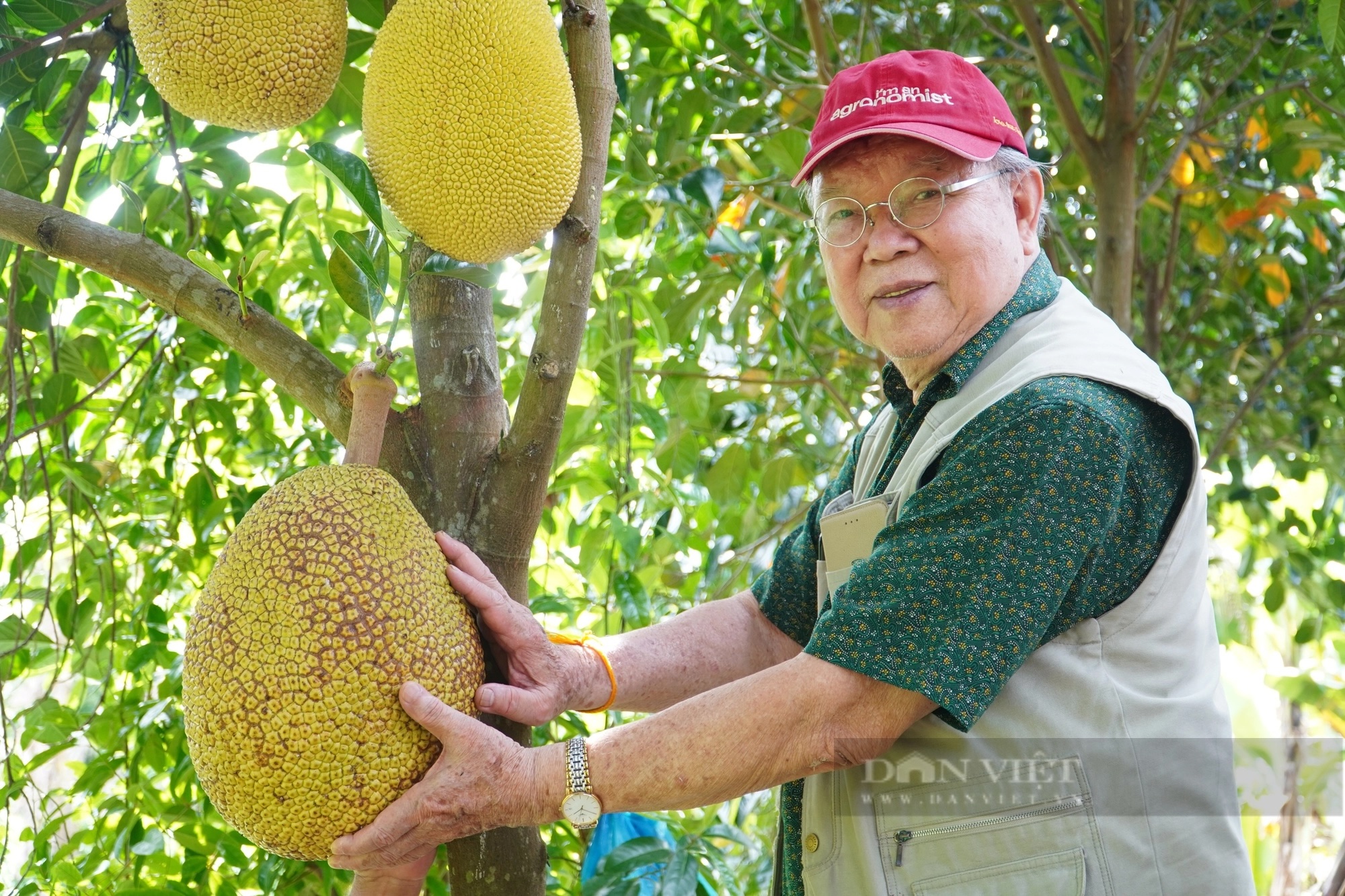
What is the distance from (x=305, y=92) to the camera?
1.11 metres

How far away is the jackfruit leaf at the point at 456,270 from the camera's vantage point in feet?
3.42

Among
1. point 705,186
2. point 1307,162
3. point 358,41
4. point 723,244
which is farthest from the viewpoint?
point 1307,162

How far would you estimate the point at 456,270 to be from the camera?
1043mm

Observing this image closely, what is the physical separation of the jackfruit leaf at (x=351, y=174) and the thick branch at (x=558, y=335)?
19cm

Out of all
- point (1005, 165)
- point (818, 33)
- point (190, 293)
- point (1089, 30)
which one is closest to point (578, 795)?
point (190, 293)

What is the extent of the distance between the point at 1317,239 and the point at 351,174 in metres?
2.09

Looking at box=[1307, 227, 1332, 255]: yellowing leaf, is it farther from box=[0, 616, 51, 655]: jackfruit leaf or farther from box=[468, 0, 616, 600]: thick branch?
box=[0, 616, 51, 655]: jackfruit leaf

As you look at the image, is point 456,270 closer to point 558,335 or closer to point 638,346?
point 558,335

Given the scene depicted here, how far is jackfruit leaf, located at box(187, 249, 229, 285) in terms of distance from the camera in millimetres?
1005

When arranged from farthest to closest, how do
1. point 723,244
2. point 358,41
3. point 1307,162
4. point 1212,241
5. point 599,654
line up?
point 1212,241 < point 1307,162 < point 723,244 < point 599,654 < point 358,41

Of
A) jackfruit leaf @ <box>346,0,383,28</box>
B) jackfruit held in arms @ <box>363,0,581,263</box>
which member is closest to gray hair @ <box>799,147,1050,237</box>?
jackfruit held in arms @ <box>363,0,581,263</box>

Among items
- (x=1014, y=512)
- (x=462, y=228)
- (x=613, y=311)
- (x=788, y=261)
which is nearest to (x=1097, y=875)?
(x=1014, y=512)

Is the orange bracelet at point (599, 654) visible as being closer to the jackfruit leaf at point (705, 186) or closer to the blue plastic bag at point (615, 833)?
the blue plastic bag at point (615, 833)

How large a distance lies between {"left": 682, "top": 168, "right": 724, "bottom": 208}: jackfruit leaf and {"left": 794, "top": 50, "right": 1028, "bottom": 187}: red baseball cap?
0.63ft
